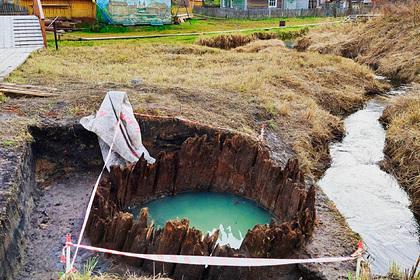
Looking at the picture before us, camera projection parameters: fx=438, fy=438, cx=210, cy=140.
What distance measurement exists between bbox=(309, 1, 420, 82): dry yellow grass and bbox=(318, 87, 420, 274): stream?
28.6ft

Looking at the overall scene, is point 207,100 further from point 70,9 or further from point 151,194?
point 70,9

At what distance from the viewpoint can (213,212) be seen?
8.16 metres

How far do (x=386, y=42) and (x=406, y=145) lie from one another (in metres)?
14.9

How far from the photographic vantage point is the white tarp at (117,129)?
8.36 meters

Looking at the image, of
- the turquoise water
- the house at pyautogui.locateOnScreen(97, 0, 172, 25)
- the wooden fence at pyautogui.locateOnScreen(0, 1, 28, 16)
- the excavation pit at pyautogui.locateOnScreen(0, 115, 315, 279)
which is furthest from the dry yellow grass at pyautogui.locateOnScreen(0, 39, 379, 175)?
the house at pyautogui.locateOnScreen(97, 0, 172, 25)

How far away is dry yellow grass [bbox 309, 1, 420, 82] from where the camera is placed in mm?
20672

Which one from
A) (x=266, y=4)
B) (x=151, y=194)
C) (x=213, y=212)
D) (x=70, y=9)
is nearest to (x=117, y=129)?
(x=151, y=194)

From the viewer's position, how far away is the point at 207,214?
8117mm

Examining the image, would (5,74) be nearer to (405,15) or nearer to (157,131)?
(157,131)

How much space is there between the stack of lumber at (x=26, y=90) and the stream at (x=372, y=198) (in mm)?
6766

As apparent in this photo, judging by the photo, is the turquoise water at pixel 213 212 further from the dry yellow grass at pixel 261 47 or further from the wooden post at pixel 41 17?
the dry yellow grass at pixel 261 47

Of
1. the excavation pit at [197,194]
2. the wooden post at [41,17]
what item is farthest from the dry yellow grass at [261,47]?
the excavation pit at [197,194]

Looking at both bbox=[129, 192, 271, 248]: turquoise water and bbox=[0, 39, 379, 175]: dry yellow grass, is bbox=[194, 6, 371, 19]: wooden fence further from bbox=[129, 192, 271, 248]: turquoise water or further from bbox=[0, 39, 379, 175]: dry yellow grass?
bbox=[129, 192, 271, 248]: turquoise water

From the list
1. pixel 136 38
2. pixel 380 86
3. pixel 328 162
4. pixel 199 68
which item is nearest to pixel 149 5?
pixel 136 38
